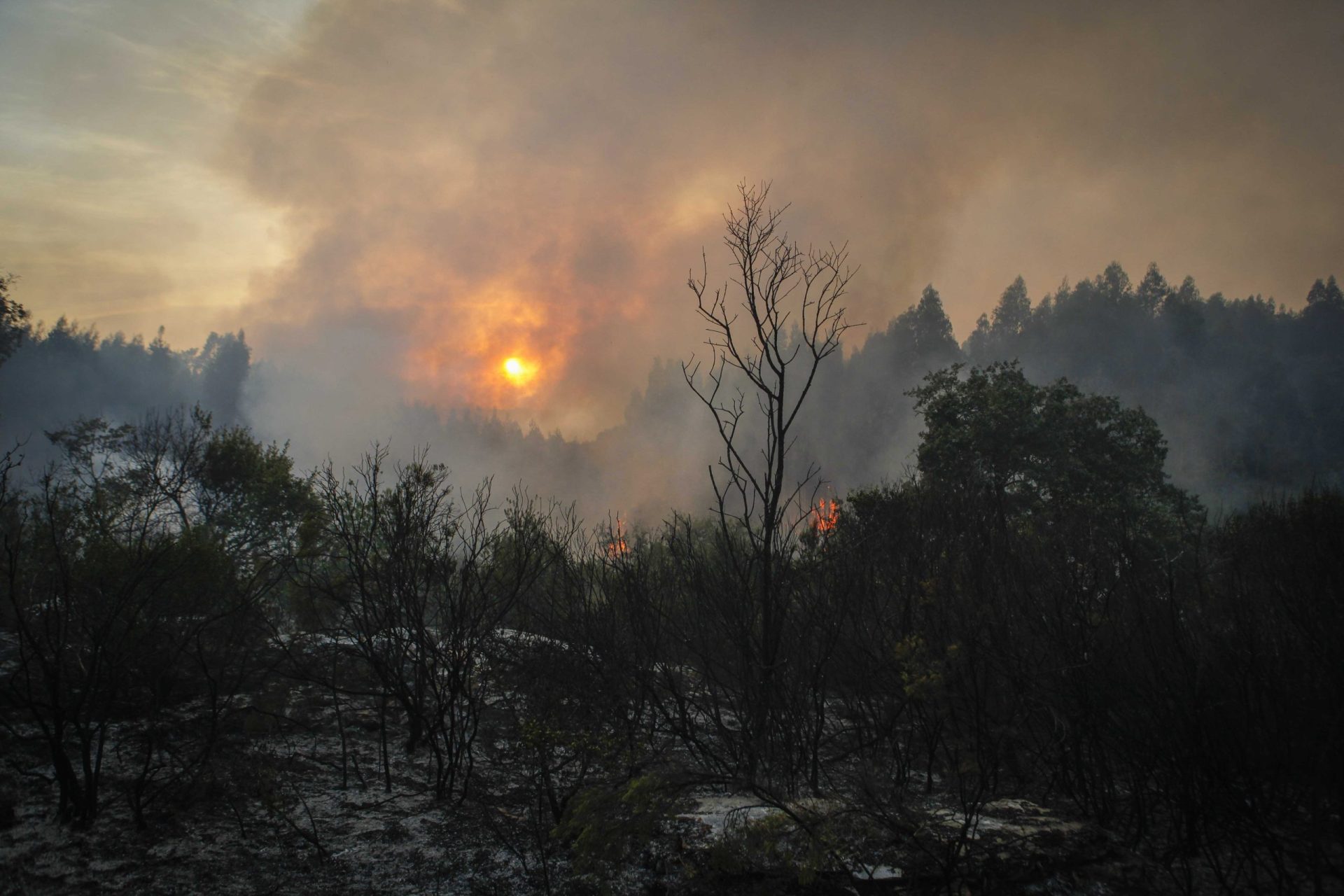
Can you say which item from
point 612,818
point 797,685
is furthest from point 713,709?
point 612,818

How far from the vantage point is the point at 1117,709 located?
614 cm

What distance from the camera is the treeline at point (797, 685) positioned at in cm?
473

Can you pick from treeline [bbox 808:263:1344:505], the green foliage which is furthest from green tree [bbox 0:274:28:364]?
treeline [bbox 808:263:1344:505]

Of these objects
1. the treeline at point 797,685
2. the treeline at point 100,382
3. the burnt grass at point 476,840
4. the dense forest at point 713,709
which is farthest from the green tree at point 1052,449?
the treeline at point 100,382

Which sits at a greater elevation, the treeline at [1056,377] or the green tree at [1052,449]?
the treeline at [1056,377]

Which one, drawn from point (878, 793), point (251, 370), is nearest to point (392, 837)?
point (878, 793)

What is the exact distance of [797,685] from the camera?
24.4ft

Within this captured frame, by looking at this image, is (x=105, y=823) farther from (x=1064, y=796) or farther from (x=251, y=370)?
(x=251, y=370)

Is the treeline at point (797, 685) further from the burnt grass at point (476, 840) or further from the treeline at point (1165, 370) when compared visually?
the treeline at point (1165, 370)

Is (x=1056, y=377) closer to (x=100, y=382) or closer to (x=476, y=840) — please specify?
(x=476, y=840)

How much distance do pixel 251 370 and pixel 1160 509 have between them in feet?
383

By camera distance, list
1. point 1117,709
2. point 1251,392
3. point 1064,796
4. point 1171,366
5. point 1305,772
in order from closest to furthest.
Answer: point 1305,772, point 1117,709, point 1064,796, point 1251,392, point 1171,366

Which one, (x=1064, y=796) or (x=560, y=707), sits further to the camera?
(x=560, y=707)

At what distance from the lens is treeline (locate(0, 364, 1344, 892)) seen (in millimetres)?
4734
